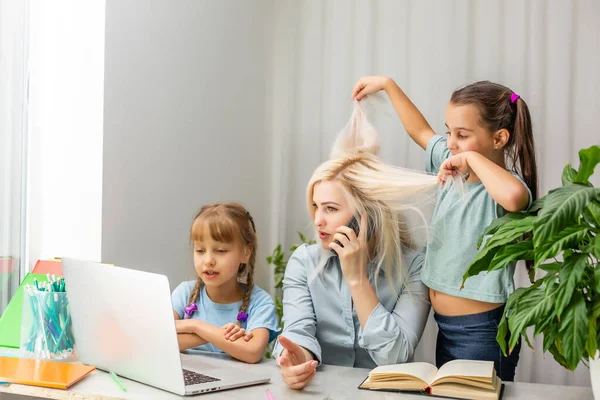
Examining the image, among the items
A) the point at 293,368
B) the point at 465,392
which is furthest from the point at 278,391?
the point at 465,392

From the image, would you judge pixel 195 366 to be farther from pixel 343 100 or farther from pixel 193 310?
pixel 343 100

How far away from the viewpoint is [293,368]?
146cm

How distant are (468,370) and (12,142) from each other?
1.54 m

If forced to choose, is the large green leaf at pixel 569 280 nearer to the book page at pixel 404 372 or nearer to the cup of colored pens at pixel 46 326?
the book page at pixel 404 372

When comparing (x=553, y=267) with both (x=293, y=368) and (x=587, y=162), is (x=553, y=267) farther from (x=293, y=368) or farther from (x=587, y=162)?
(x=293, y=368)

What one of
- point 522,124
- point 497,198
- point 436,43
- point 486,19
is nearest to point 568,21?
point 486,19

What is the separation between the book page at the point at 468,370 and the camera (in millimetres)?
1400

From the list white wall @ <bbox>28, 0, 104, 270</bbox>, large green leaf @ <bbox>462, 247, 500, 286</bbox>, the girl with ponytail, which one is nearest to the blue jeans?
the girl with ponytail

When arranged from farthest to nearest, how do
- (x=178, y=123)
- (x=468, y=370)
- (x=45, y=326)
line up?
(x=178, y=123) < (x=45, y=326) < (x=468, y=370)

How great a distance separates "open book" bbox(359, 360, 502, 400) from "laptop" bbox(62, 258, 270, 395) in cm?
28

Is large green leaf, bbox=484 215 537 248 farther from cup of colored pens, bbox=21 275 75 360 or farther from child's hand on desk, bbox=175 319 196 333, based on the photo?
cup of colored pens, bbox=21 275 75 360

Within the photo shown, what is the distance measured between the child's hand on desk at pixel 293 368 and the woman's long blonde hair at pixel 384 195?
1.26 feet

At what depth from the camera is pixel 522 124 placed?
183 cm

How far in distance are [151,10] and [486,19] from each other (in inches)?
52.0
